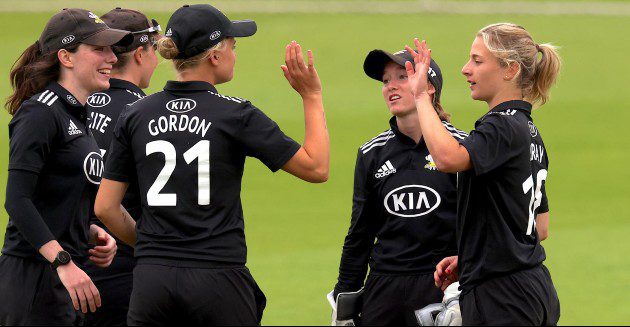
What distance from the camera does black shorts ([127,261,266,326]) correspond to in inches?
167

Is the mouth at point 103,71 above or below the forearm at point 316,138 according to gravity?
below

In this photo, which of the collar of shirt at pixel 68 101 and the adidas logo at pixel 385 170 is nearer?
the collar of shirt at pixel 68 101

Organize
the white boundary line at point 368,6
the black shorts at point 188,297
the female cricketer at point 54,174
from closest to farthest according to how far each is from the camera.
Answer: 1. the black shorts at point 188,297
2. the female cricketer at point 54,174
3. the white boundary line at point 368,6

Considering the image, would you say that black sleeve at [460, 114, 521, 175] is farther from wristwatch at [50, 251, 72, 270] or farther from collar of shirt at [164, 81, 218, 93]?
wristwatch at [50, 251, 72, 270]

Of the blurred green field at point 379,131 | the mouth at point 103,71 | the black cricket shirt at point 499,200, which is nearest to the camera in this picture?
the black cricket shirt at point 499,200

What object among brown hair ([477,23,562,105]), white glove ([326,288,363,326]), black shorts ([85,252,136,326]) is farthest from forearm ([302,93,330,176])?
black shorts ([85,252,136,326])

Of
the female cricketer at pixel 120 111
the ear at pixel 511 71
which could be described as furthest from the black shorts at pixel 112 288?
the ear at pixel 511 71

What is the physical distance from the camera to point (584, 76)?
55.7 feet

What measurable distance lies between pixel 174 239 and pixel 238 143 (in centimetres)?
45

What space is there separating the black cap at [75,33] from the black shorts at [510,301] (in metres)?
1.96

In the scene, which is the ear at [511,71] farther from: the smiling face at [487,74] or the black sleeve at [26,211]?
the black sleeve at [26,211]

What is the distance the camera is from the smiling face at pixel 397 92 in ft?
18.4

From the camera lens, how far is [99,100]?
5.69 metres

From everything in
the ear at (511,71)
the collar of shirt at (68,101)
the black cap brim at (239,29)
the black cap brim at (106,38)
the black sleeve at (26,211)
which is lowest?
the black sleeve at (26,211)
